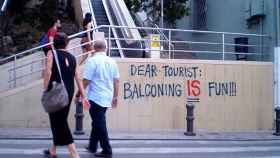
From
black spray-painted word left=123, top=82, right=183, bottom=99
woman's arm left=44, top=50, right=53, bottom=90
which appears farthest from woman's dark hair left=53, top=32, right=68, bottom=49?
black spray-painted word left=123, top=82, right=183, bottom=99

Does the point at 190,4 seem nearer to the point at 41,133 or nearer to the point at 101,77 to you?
the point at 41,133

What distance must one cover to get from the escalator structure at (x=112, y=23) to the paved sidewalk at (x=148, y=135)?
297 cm

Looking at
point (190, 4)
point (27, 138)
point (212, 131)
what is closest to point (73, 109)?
point (27, 138)

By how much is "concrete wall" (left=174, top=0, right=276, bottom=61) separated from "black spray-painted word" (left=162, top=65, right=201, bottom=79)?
353 centimetres

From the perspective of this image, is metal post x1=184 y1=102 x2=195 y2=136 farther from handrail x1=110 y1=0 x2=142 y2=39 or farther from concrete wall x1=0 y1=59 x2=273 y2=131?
handrail x1=110 y1=0 x2=142 y2=39

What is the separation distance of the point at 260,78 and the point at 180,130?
3345mm

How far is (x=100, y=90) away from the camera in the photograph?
8.05m

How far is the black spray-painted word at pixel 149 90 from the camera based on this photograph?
13.9 m

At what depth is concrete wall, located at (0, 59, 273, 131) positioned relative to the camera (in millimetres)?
13102

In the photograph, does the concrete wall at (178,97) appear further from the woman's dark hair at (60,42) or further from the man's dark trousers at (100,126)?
the woman's dark hair at (60,42)

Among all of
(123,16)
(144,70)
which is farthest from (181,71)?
(123,16)

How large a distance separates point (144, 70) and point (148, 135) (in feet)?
7.79

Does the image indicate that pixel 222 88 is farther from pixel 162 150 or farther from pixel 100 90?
pixel 100 90

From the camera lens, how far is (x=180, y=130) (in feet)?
45.8
